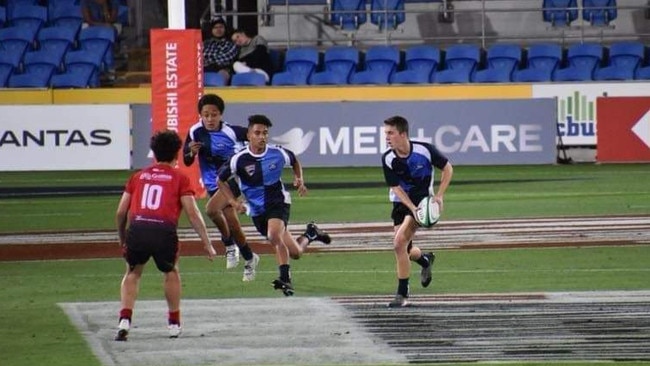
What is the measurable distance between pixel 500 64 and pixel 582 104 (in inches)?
122

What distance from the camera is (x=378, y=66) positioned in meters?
37.4

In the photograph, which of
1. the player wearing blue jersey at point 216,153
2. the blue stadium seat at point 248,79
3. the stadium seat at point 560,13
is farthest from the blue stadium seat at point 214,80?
the player wearing blue jersey at point 216,153

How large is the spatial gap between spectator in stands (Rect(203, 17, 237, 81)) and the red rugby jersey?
2388 centimetres

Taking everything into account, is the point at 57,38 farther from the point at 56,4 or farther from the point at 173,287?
the point at 173,287

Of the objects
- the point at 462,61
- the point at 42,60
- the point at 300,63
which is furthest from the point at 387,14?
the point at 42,60

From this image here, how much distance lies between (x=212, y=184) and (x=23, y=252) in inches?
129

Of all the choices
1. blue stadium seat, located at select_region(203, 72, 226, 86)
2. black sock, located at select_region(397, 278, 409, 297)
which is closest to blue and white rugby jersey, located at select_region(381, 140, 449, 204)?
black sock, located at select_region(397, 278, 409, 297)

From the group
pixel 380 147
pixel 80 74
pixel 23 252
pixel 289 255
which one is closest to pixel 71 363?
pixel 289 255

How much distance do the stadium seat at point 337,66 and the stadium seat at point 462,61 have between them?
82.9 inches

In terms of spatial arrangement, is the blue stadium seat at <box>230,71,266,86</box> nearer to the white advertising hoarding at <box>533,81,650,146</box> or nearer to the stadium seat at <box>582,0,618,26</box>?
the white advertising hoarding at <box>533,81,650,146</box>

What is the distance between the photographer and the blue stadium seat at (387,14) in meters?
39.9

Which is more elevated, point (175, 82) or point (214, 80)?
point (175, 82)

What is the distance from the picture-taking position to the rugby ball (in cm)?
1481

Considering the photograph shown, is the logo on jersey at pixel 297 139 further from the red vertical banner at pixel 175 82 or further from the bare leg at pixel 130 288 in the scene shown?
the bare leg at pixel 130 288
